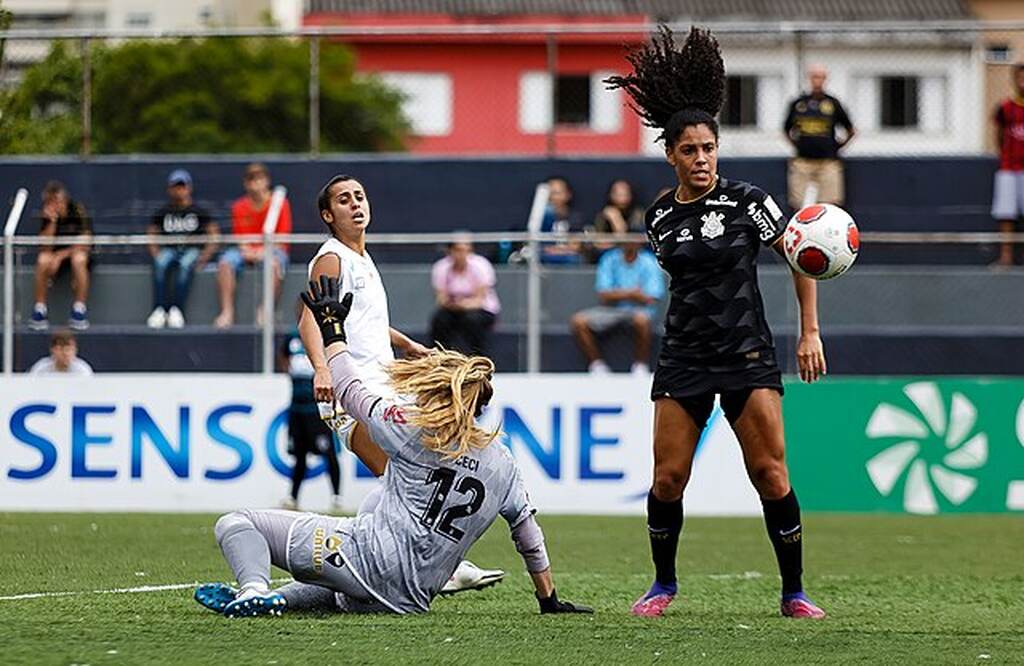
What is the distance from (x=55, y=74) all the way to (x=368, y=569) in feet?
44.0

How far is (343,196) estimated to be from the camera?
378 inches

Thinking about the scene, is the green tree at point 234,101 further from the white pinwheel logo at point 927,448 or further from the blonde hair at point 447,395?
the blonde hair at point 447,395

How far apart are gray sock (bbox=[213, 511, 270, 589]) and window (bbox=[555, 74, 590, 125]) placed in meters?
35.6

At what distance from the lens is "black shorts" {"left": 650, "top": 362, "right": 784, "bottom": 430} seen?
864 centimetres

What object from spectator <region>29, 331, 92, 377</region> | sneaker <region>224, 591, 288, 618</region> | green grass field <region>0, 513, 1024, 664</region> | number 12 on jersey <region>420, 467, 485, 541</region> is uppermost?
spectator <region>29, 331, 92, 377</region>

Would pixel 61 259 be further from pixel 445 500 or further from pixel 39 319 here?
pixel 445 500

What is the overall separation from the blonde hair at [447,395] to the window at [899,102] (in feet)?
106

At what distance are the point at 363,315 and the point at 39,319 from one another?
8.99 m

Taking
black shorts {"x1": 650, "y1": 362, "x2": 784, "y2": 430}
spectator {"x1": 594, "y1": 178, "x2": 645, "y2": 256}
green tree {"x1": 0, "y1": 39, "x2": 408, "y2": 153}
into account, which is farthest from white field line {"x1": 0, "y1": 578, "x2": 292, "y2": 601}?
green tree {"x1": 0, "y1": 39, "x2": 408, "y2": 153}

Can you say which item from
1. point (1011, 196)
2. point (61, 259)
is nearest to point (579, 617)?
point (61, 259)

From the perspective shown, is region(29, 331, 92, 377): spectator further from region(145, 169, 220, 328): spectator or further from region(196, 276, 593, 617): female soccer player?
region(196, 276, 593, 617): female soccer player

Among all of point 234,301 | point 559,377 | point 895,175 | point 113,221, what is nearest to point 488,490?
point 559,377

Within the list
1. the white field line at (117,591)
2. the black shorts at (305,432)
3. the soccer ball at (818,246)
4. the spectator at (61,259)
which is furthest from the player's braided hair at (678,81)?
the spectator at (61,259)

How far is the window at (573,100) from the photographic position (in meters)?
43.8
